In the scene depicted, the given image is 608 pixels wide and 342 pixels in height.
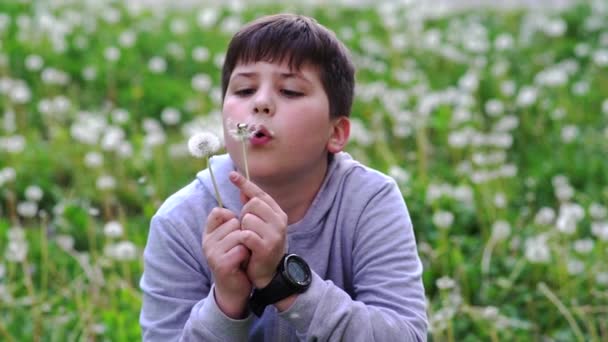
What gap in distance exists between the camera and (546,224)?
395cm

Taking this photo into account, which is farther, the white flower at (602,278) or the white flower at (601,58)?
the white flower at (601,58)

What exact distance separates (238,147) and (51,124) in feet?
9.99

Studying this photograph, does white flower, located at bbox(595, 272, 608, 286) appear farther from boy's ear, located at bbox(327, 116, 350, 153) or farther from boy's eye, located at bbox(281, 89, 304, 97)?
boy's eye, located at bbox(281, 89, 304, 97)

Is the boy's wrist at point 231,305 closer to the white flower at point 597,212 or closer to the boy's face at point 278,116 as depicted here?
the boy's face at point 278,116

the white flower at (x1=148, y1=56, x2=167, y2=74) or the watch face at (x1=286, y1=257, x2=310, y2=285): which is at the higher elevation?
the watch face at (x1=286, y1=257, x2=310, y2=285)

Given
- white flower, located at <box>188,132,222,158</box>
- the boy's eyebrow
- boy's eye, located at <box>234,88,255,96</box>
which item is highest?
the boy's eyebrow

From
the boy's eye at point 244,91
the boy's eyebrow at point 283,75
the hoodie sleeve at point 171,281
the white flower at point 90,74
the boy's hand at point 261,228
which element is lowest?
the white flower at point 90,74

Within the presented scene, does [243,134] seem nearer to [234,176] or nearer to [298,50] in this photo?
[234,176]

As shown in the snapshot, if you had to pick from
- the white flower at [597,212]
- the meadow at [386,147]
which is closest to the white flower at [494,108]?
the meadow at [386,147]

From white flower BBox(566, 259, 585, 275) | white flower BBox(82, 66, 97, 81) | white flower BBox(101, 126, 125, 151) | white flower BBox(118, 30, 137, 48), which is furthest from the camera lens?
white flower BBox(118, 30, 137, 48)

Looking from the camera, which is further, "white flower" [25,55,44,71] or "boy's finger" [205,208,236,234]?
"white flower" [25,55,44,71]

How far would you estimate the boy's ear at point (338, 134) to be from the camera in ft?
7.68

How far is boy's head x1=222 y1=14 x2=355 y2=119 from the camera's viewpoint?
225 centimetres

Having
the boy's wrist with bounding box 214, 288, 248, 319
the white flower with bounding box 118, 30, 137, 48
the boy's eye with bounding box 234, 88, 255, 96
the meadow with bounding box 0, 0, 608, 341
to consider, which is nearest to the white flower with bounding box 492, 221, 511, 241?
the meadow with bounding box 0, 0, 608, 341
